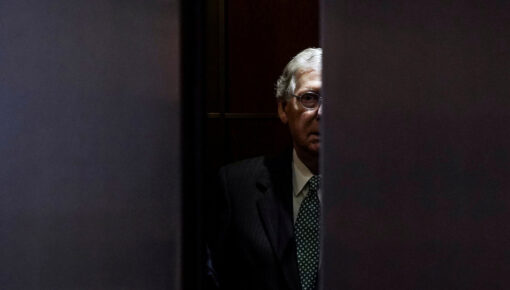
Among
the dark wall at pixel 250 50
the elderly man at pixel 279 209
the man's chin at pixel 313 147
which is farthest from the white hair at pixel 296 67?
the dark wall at pixel 250 50

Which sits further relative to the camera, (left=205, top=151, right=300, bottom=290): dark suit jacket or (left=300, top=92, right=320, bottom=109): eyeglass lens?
(left=300, top=92, right=320, bottom=109): eyeglass lens

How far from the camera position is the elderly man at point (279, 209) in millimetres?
982

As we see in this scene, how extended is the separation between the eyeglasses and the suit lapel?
0.36ft

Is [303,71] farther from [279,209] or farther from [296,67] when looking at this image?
[279,209]

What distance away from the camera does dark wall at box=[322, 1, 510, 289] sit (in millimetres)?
601

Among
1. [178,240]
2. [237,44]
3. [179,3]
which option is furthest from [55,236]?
[237,44]

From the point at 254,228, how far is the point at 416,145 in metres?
0.50

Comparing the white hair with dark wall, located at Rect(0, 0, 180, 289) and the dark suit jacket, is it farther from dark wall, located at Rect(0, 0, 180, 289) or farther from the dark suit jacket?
dark wall, located at Rect(0, 0, 180, 289)

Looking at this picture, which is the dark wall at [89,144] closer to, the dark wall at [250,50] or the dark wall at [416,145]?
the dark wall at [416,145]

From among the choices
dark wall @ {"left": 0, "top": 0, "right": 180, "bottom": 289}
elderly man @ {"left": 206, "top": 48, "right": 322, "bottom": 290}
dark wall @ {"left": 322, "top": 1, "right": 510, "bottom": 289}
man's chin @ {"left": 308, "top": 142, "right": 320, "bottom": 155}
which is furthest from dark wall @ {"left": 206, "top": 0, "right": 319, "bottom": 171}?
dark wall @ {"left": 322, "top": 1, "right": 510, "bottom": 289}

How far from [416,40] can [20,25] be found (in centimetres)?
48

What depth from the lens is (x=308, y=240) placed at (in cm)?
99

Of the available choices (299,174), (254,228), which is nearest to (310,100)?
(299,174)

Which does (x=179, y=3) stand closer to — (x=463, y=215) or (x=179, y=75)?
(x=179, y=75)
